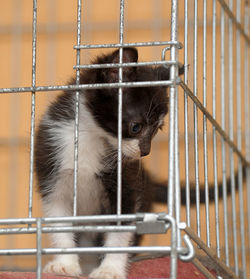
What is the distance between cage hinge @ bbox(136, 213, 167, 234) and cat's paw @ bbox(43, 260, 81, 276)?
66 centimetres

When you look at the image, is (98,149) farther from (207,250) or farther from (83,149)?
(207,250)

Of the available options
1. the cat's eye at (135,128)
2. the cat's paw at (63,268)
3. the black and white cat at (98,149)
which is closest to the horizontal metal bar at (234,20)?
the black and white cat at (98,149)

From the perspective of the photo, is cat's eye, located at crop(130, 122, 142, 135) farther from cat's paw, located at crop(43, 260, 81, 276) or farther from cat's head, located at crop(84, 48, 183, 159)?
cat's paw, located at crop(43, 260, 81, 276)

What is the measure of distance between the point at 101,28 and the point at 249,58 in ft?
3.00

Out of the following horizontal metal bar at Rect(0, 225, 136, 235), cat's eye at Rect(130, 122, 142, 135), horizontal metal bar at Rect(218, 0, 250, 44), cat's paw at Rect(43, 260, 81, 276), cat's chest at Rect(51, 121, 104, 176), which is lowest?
cat's paw at Rect(43, 260, 81, 276)

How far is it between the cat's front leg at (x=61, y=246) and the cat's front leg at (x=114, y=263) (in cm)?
7

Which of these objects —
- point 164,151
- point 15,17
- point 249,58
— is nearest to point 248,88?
point 249,58

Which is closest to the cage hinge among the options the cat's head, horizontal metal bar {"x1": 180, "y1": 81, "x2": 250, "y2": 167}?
horizontal metal bar {"x1": 180, "y1": 81, "x2": 250, "y2": 167}

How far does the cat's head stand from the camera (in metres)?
1.86

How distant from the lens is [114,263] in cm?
187

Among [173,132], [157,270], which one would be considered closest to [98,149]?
[157,270]

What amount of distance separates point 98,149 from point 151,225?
811 millimetres

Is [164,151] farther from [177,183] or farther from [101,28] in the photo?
[177,183]

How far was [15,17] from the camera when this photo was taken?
3436 mm
